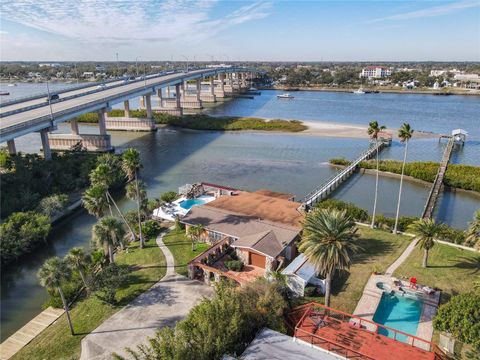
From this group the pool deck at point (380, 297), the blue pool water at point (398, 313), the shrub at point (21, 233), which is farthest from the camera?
the shrub at point (21, 233)

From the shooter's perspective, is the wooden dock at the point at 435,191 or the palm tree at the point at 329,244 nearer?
the palm tree at the point at 329,244

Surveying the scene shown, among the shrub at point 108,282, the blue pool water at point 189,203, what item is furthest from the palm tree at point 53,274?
the blue pool water at point 189,203

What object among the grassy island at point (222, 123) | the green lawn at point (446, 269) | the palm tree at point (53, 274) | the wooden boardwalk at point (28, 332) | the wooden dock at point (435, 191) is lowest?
the wooden boardwalk at point (28, 332)

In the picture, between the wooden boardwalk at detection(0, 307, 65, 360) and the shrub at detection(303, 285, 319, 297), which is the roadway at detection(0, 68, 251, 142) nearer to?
the wooden boardwalk at detection(0, 307, 65, 360)

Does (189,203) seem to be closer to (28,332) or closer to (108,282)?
(108,282)

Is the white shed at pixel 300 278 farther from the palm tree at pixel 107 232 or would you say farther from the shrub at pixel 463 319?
the palm tree at pixel 107 232

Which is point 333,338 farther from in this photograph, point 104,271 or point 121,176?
point 121,176

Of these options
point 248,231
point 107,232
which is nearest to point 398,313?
point 248,231

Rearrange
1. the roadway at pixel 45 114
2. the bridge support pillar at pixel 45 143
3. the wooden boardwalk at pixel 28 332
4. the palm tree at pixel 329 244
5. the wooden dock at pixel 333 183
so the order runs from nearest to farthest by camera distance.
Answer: the palm tree at pixel 329 244 → the wooden boardwalk at pixel 28 332 → the wooden dock at pixel 333 183 → the roadway at pixel 45 114 → the bridge support pillar at pixel 45 143
